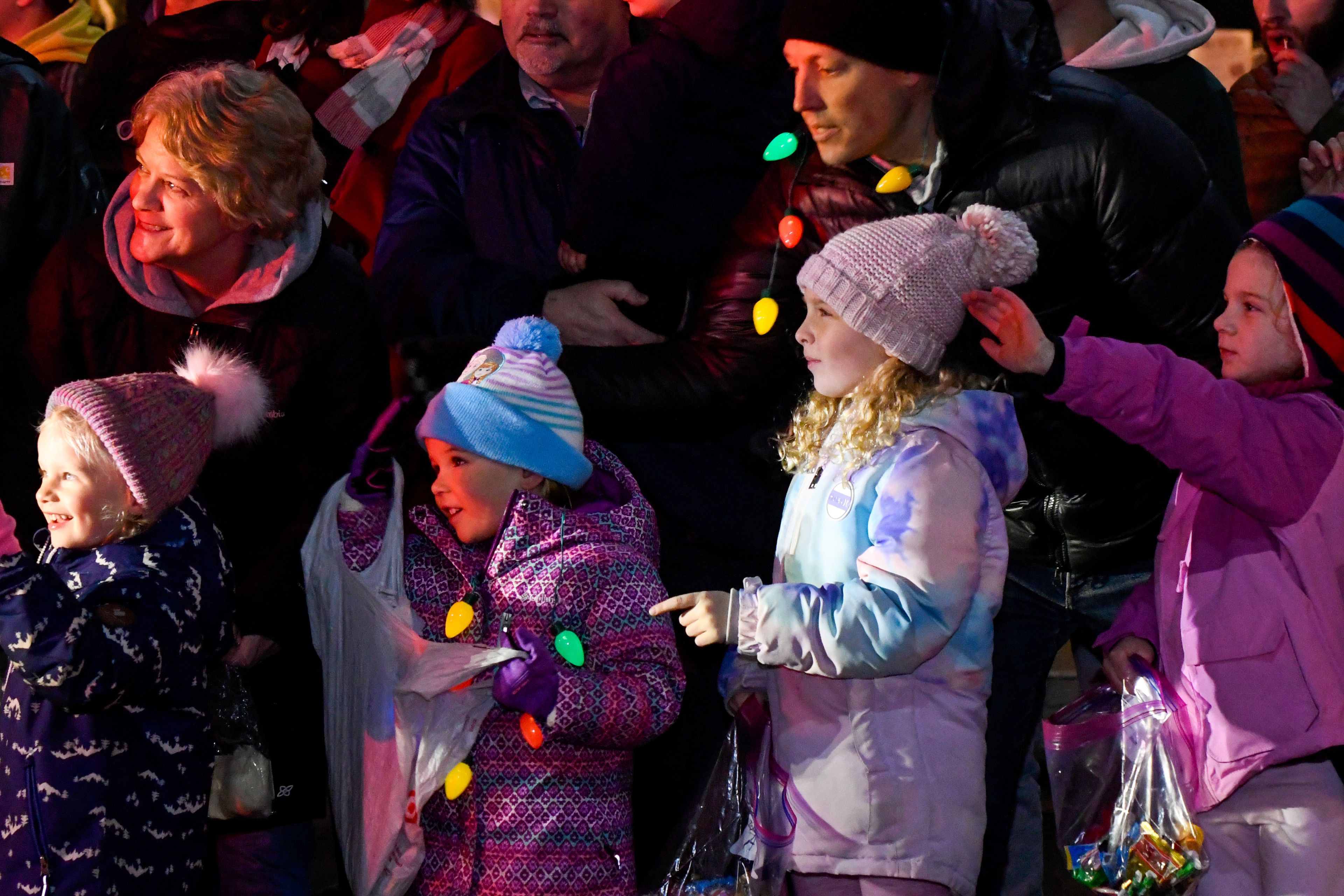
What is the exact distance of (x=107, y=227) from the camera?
11.5 ft

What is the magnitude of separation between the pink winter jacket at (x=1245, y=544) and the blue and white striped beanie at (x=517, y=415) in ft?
3.16

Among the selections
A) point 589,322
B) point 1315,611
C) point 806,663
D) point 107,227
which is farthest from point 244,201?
point 1315,611

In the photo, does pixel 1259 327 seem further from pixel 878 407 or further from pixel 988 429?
pixel 878 407

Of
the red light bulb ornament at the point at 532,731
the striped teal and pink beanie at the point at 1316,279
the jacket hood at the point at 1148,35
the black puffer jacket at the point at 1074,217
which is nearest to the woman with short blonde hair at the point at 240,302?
the red light bulb ornament at the point at 532,731

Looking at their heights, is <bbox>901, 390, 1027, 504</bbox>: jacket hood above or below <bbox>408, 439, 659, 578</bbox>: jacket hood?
above

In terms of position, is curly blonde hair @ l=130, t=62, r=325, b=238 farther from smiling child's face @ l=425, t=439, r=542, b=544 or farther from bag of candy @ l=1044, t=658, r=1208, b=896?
bag of candy @ l=1044, t=658, r=1208, b=896

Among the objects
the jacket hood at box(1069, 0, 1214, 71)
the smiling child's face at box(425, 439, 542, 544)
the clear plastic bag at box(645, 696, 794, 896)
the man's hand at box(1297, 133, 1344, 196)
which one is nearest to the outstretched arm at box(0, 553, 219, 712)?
the smiling child's face at box(425, 439, 542, 544)

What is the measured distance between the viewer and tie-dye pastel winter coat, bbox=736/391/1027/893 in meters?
2.66

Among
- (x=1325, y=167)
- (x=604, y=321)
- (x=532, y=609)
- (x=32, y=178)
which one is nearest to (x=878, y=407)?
(x=532, y=609)

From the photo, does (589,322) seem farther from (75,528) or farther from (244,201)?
(75,528)

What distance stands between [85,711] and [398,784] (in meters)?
0.58

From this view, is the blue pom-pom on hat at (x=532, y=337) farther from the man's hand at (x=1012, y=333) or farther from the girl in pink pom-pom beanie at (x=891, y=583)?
the man's hand at (x=1012, y=333)

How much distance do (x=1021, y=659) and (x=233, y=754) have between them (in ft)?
5.48

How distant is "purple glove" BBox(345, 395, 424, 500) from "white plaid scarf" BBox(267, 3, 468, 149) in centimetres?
115
